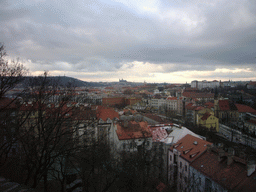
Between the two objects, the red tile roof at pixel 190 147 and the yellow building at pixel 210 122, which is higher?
the red tile roof at pixel 190 147

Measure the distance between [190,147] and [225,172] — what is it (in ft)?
15.9

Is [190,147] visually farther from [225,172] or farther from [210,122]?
[210,122]

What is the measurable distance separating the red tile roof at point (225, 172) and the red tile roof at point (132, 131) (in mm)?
7343

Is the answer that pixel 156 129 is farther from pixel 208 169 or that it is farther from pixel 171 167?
pixel 208 169

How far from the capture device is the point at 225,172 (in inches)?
463

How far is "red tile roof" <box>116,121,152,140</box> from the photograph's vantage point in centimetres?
2080

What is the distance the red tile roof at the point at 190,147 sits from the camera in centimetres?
1527

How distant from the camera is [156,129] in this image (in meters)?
23.3

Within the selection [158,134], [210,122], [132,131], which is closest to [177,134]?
[158,134]

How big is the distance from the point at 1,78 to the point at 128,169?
32.7ft

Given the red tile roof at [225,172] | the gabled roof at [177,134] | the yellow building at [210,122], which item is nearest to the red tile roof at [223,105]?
the yellow building at [210,122]

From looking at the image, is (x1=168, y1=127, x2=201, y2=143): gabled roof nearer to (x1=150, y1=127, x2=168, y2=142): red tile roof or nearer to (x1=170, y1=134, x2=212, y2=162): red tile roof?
(x1=150, y1=127, x2=168, y2=142): red tile roof

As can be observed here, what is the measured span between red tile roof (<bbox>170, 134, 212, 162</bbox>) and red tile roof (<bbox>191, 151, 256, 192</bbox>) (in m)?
0.56

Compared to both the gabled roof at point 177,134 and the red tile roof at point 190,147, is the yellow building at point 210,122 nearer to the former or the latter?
the gabled roof at point 177,134
